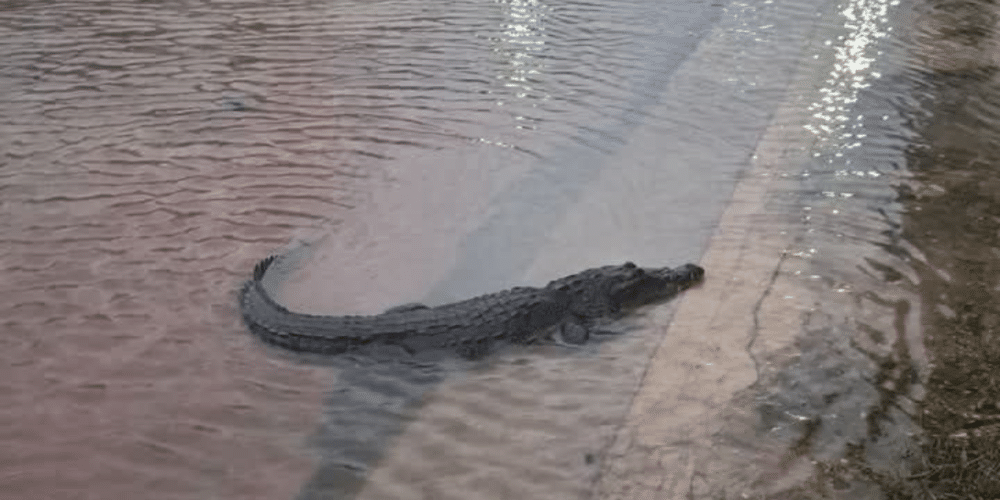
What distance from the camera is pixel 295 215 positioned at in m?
6.08

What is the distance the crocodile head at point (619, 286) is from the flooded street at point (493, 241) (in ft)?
0.34

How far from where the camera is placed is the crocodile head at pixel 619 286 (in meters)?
5.10

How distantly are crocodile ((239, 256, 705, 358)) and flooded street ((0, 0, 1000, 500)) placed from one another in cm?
11

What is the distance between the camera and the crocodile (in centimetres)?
479

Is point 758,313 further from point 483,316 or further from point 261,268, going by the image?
point 261,268

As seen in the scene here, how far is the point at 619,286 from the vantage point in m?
5.15

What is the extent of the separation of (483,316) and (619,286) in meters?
0.78

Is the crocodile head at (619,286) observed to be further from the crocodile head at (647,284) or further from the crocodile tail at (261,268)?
the crocodile tail at (261,268)

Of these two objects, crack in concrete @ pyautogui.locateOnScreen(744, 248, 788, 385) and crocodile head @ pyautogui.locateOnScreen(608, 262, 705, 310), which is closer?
crack in concrete @ pyautogui.locateOnScreen(744, 248, 788, 385)

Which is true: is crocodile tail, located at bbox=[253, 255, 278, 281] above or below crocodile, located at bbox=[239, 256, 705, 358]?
above

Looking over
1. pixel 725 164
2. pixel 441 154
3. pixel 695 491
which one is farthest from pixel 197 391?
Answer: pixel 725 164

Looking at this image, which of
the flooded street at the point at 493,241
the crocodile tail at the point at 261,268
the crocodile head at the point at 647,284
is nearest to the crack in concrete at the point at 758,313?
the flooded street at the point at 493,241

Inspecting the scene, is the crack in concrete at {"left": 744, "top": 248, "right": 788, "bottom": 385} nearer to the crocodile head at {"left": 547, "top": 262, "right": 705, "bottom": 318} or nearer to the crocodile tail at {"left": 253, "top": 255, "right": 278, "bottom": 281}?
the crocodile head at {"left": 547, "top": 262, "right": 705, "bottom": 318}

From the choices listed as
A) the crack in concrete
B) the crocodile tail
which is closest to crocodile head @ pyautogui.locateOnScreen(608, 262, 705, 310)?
the crack in concrete
